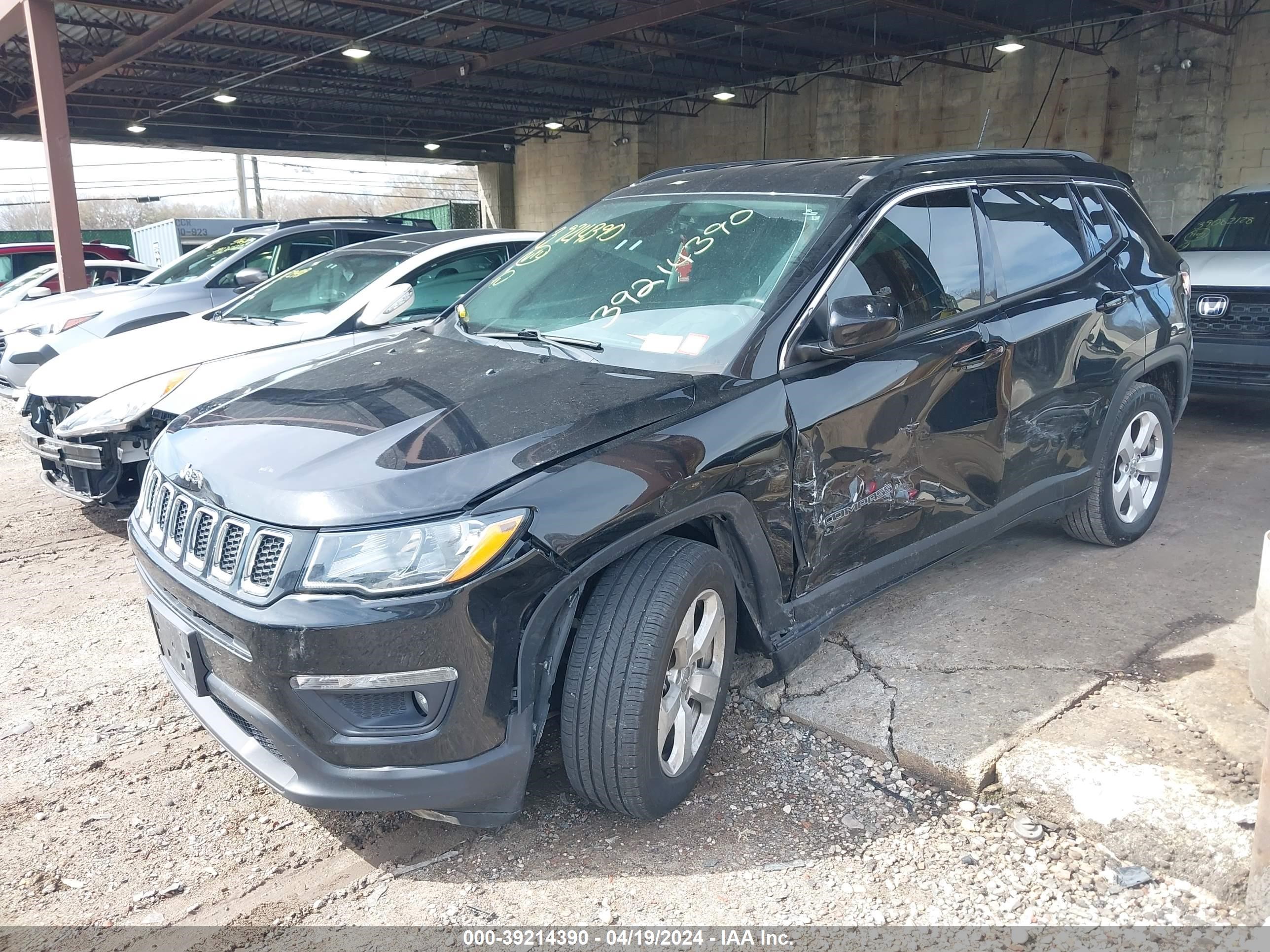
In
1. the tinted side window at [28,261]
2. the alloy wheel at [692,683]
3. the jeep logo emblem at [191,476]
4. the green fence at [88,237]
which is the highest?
the green fence at [88,237]

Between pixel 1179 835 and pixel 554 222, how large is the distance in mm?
28804

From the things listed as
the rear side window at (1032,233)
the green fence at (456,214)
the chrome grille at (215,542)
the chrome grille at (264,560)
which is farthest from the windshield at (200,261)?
the green fence at (456,214)

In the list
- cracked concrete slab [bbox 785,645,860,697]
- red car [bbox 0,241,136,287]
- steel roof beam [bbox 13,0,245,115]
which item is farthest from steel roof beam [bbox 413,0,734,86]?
cracked concrete slab [bbox 785,645,860,697]

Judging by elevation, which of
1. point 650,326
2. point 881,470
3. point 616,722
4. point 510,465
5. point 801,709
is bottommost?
point 801,709

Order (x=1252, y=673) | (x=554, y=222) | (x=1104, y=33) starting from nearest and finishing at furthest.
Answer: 1. (x=1252, y=673)
2. (x=1104, y=33)
3. (x=554, y=222)

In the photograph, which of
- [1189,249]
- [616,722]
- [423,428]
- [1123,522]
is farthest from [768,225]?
[1189,249]

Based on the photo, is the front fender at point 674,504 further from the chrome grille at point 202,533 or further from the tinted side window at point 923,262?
the chrome grille at point 202,533

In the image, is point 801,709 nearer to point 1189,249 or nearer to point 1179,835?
point 1179,835

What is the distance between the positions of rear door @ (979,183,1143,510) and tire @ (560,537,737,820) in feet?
5.65

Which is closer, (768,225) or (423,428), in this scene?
(423,428)

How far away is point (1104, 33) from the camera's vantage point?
1783cm

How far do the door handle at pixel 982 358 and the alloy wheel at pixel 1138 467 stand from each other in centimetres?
120

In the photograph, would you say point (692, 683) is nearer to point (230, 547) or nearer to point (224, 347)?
point (230, 547)

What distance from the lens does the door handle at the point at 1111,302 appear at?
4.31m
